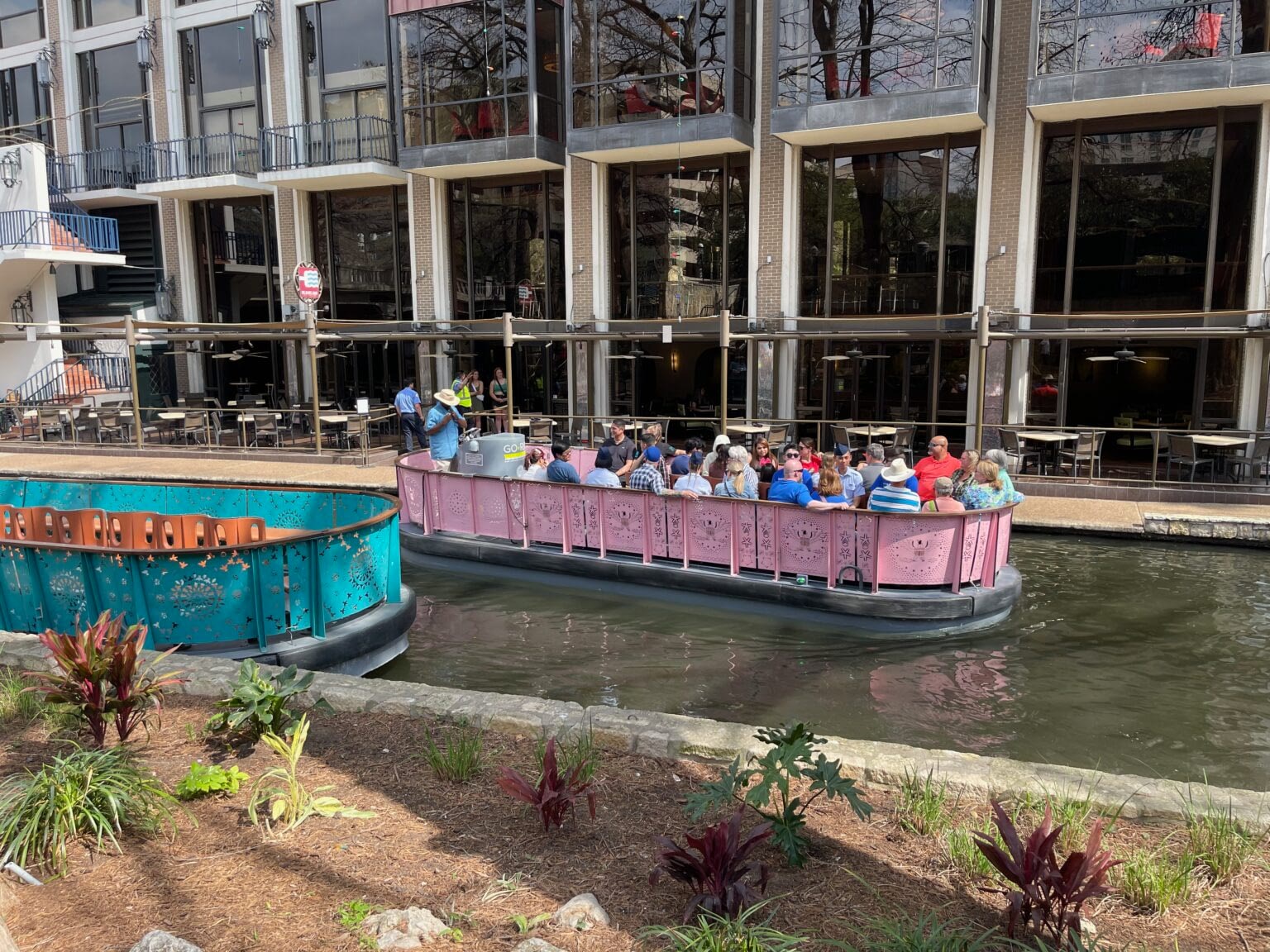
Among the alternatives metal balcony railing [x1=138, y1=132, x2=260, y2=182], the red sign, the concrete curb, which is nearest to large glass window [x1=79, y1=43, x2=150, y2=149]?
metal balcony railing [x1=138, y1=132, x2=260, y2=182]

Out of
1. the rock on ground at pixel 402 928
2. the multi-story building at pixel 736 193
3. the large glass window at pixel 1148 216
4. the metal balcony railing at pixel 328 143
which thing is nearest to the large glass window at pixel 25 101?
the multi-story building at pixel 736 193

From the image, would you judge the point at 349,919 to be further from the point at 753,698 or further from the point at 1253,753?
the point at 1253,753

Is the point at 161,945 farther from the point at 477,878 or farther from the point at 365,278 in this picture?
the point at 365,278

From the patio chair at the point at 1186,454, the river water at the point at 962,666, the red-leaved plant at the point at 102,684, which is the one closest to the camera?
the red-leaved plant at the point at 102,684

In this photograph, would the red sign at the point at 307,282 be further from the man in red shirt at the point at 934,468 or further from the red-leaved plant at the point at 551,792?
the red-leaved plant at the point at 551,792

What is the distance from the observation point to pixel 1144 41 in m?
16.0

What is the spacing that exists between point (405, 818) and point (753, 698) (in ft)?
12.8

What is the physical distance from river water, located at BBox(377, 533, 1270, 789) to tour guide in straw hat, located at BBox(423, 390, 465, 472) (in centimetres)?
274

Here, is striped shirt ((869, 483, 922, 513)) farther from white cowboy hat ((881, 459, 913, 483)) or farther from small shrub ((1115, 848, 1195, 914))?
small shrub ((1115, 848, 1195, 914))

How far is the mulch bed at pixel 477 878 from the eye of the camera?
3.49 metres

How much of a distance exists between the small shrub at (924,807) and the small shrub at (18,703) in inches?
190

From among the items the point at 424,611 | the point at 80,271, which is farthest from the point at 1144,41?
the point at 80,271

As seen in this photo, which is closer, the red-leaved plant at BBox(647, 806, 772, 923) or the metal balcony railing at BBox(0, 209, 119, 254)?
the red-leaved plant at BBox(647, 806, 772, 923)

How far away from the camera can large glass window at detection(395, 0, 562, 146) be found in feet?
68.5
